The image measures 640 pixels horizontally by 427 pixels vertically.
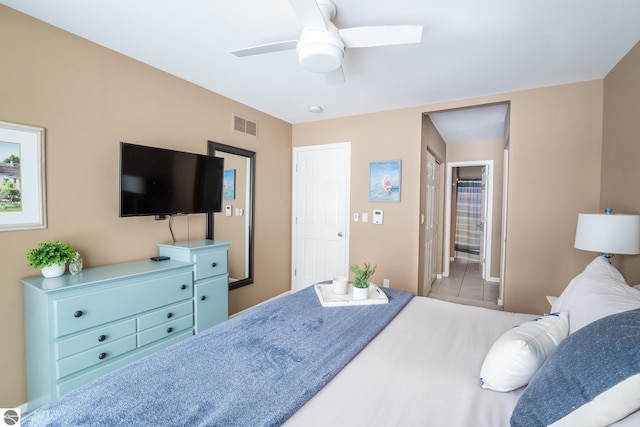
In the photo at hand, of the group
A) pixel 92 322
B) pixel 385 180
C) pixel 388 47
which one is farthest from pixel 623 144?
pixel 92 322

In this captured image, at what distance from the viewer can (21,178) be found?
74.3 inches

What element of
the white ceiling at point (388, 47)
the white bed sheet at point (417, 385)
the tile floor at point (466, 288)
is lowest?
the tile floor at point (466, 288)

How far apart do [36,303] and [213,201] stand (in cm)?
148

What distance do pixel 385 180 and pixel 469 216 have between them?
416 cm

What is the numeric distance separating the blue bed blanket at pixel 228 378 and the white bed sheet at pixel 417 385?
0.24ft

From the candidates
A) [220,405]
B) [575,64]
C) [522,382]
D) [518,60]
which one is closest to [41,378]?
[220,405]

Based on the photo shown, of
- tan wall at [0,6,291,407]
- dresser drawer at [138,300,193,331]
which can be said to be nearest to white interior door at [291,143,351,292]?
tan wall at [0,6,291,407]

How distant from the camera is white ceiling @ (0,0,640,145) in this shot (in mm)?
1784

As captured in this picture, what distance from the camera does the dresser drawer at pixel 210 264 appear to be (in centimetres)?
253

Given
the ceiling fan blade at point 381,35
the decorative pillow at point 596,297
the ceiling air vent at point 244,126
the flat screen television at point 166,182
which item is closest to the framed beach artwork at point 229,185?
the flat screen television at point 166,182

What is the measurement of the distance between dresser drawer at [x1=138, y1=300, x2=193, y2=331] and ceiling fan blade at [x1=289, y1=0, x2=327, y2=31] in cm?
219

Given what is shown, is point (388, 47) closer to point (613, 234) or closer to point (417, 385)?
point (613, 234)

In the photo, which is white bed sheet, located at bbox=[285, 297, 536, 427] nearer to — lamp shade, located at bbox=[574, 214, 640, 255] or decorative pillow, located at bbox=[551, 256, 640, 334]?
decorative pillow, located at bbox=[551, 256, 640, 334]

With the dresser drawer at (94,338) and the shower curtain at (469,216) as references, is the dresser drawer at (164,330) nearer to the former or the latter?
the dresser drawer at (94,338)
